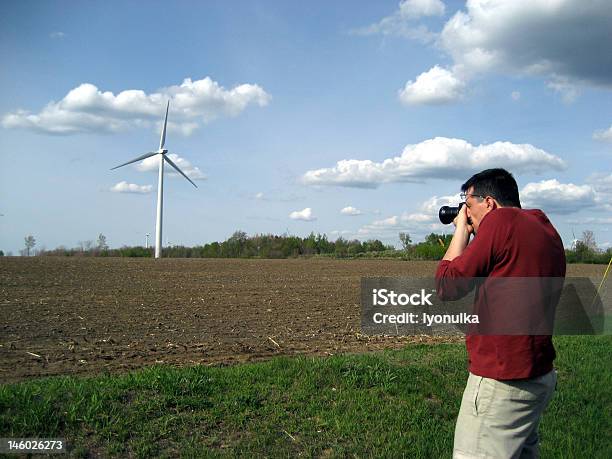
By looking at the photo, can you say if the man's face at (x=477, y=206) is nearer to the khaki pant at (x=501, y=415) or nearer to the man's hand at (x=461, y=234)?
the man's hand at (x=461, y=234)

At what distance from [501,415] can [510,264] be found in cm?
68

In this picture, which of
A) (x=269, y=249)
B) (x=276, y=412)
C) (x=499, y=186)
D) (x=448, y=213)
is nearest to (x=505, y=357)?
(x=499, y=186)

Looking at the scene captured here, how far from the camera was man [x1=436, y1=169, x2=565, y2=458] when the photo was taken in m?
2.58

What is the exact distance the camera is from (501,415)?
2.60 m

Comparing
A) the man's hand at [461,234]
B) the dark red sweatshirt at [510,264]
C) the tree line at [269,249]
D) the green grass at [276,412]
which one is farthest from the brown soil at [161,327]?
the tree line at [269,249]

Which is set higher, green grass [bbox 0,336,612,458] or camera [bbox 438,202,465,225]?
camera [bbox 438,202,465,225]

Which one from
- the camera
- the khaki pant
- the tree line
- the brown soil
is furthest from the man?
the tree line

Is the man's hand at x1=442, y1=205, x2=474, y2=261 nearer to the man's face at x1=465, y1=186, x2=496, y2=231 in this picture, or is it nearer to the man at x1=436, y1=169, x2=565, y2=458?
the man's face at x1=465, y1=186, x2=496, y2=231

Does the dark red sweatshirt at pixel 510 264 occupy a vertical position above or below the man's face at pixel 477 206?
below

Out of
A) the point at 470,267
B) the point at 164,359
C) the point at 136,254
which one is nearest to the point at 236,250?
the point at 136,254

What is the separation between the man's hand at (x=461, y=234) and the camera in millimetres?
2879

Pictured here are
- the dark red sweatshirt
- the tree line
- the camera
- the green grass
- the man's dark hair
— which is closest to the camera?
the dark red sweatshirt

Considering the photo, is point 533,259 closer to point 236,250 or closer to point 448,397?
point 448,397

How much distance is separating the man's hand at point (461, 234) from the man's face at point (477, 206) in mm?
28
